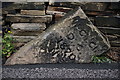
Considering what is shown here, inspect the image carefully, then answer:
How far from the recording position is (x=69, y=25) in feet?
11.1

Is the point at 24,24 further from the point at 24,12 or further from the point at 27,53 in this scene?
the point at 27,53

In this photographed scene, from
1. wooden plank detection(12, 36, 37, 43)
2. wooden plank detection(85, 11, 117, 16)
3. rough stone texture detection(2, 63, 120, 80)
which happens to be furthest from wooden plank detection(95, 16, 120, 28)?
wooden plank detection(12, 36, 37, 43)

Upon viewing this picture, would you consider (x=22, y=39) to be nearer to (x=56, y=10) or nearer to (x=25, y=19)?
(x=25, y=19)

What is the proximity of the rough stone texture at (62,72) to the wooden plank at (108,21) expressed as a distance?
0.93 m

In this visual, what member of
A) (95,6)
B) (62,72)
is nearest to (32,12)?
(95,6)

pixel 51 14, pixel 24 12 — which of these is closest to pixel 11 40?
pixel 24 12

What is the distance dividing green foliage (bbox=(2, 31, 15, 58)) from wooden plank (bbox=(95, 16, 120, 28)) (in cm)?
177

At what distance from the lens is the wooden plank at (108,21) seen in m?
3.73

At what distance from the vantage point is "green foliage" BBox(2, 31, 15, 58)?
12.0 feet

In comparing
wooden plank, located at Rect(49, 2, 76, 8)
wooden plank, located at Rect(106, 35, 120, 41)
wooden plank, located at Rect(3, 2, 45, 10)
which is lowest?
wooden plank, located at Rect(106, 35, 120, 41)

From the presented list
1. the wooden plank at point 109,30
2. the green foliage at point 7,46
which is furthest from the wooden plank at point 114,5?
the green foliage at point 7,46

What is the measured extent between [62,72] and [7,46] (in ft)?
4.30

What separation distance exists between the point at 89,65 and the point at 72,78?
48 cm

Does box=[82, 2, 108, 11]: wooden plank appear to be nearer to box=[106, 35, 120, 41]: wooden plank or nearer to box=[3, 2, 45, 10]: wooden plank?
box=[106, 35, 120, 41]: wooden plank
